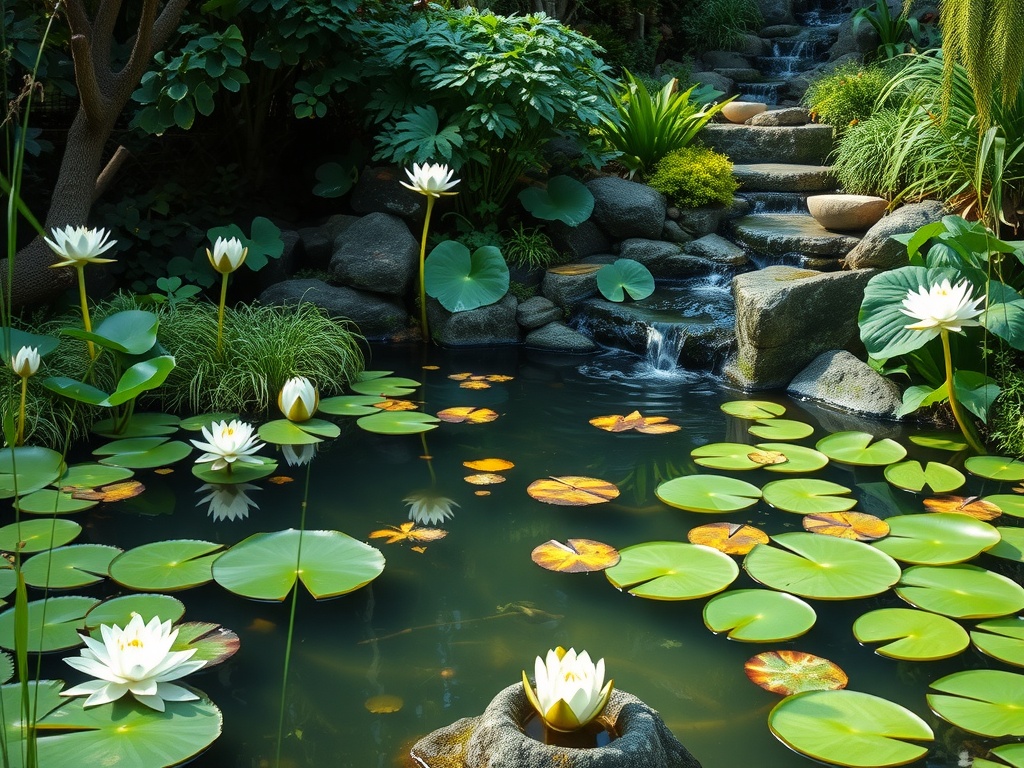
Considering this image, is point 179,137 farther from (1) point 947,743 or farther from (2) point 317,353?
(1) point 947,743

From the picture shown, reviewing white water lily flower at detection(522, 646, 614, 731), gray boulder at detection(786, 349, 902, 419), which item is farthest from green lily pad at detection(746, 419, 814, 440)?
white water lily flower at detection(522, 646, 614, 731)

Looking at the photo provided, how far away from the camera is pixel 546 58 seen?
19.8ft

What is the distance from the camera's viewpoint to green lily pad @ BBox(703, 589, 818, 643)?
7.98 feet

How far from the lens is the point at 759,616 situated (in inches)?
98.7

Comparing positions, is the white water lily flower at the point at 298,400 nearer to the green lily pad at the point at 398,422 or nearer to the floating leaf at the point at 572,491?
the green lily pad at the point at 398,422

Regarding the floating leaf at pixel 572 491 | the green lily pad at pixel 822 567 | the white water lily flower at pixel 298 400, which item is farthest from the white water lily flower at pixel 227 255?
the green lily pad at pixel 822 567

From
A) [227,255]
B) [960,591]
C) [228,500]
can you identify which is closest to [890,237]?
[960,591]

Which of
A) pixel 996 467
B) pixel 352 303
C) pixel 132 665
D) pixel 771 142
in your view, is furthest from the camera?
pixel 771 142

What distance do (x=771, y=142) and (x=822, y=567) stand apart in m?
5.75

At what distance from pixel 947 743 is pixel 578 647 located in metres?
0.91

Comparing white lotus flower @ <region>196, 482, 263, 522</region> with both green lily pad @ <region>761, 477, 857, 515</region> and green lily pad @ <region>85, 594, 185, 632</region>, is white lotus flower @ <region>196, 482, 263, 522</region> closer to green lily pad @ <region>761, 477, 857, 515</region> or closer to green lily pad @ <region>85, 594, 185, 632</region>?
green lily pad @ <region>85, 594, 185, 632</region>

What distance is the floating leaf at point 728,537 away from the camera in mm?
2920

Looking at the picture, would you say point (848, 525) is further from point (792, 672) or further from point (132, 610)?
point (132, 610)

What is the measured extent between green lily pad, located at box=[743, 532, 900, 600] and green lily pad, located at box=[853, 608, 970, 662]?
0.09 metres
